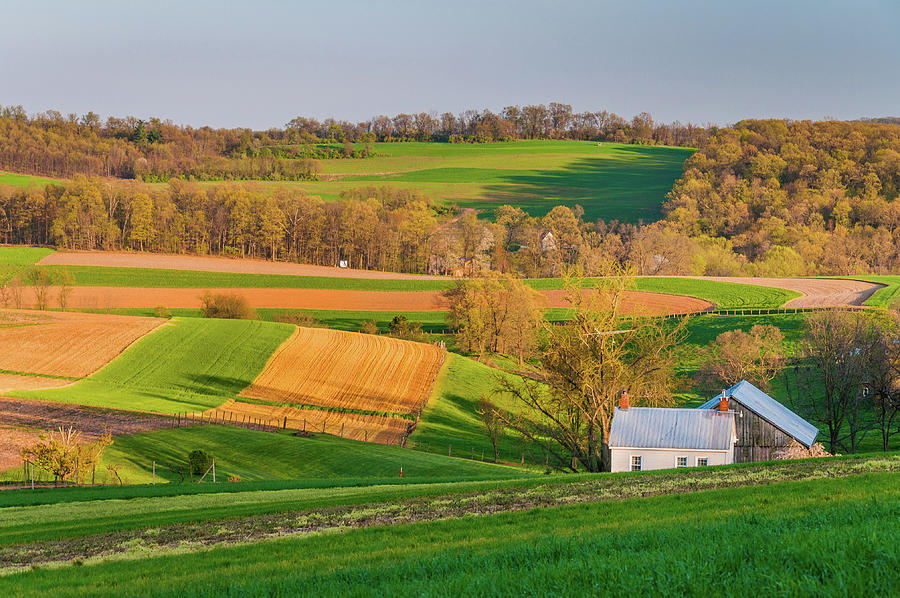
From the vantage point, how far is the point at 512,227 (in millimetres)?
156250

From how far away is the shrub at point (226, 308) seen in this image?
99.1 m

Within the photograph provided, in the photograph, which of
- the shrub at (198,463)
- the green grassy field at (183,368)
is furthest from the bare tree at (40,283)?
the shrub at (198,463)

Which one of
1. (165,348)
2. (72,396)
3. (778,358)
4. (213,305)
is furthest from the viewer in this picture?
(213,305)

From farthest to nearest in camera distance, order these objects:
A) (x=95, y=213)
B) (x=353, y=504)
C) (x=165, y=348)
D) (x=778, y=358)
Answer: (x=95, y=213)
(x=165, y=348)
(x=778, y=358)
(x=353, y=504)

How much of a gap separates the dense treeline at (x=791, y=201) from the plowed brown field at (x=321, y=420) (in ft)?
277

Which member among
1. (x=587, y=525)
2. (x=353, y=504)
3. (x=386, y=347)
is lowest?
(x=386, y=347)

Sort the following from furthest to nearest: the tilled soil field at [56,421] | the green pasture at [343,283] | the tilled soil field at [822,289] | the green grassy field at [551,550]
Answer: the green pasture at [343,283] → the tilled soil field at [822,289] → the tilled soil field at [56,421] → the green grassy field at [551,550]

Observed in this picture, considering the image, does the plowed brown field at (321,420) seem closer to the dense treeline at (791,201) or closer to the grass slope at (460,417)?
the grass slope at (460,417)

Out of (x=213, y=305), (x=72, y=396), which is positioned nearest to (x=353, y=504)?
(x=72, y=396)

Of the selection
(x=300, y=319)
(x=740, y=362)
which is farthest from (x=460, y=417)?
(x=300, y=319)

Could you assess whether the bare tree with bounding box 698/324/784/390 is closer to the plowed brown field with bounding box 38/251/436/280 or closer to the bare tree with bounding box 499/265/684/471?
the bare tree with bounding box 499/265/684/471

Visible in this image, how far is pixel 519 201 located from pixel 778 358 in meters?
114

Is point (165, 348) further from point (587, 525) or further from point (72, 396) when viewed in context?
point (587, 525)

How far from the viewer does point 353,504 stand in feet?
71.0
